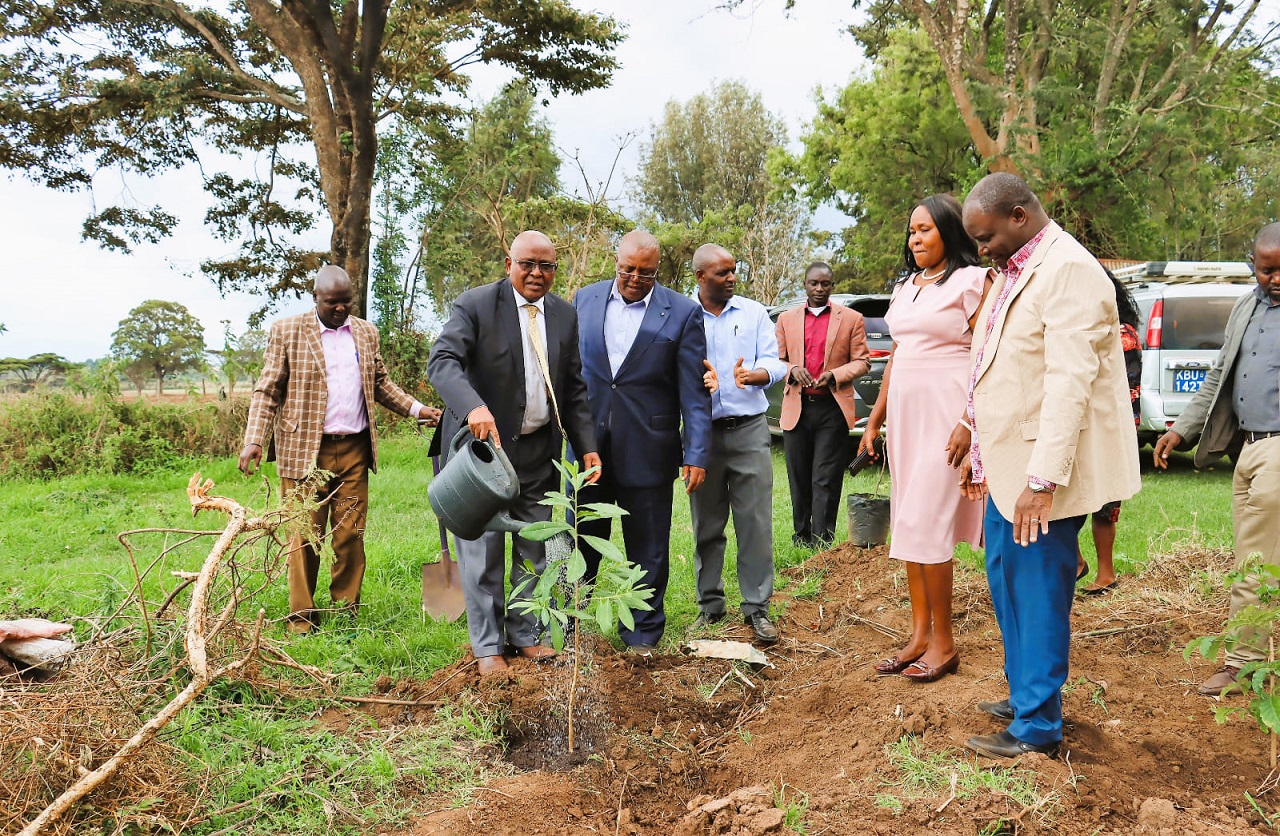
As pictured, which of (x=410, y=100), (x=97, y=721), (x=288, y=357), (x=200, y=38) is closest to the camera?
(x=97, y=721)

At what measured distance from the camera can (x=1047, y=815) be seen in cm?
247

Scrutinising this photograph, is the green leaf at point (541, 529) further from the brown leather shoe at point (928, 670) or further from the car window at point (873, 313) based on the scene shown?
the car window at point (873, 313)

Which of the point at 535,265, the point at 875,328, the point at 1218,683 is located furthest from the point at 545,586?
the point at 875,328

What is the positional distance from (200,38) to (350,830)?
1492 cm

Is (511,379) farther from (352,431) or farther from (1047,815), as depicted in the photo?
(1047,815)

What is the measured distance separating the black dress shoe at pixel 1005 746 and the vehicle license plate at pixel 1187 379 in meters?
6.96

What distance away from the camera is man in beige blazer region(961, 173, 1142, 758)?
8.72 ft

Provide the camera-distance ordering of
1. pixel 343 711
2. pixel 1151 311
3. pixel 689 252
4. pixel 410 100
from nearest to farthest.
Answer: pixel 343 711 < pixel 1151 311 < pixel 410 100 < pixel 689 252

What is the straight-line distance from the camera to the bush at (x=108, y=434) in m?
9.62

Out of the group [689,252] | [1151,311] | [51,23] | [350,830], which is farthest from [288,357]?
[689,252]

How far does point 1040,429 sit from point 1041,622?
0.62m

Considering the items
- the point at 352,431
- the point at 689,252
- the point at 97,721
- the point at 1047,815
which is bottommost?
the point at 1047,815

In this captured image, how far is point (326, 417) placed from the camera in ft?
15.3

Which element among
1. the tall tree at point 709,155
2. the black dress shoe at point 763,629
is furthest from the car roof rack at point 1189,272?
the tall tree at point 709,155
